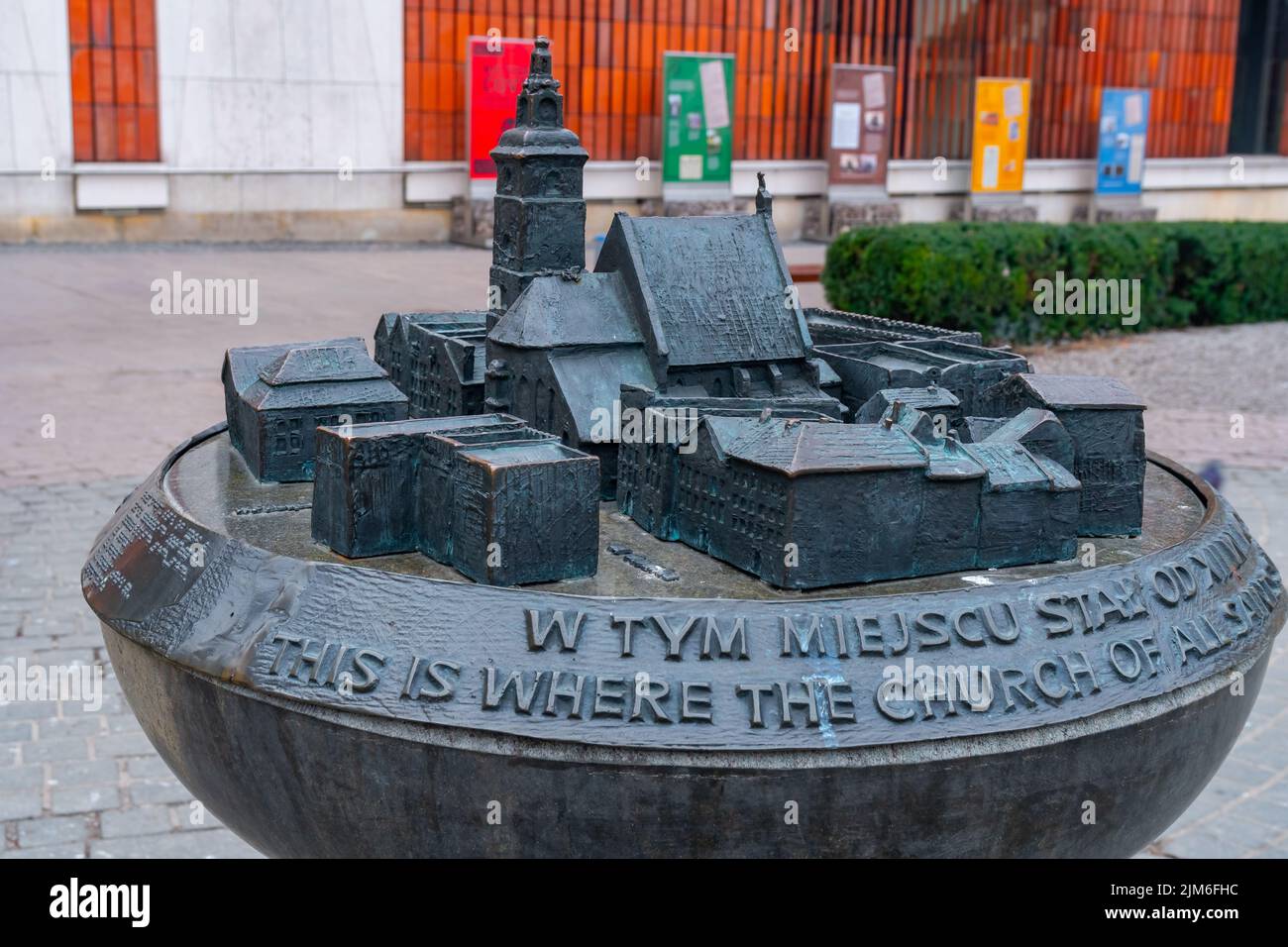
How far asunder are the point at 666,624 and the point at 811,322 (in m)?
2.60

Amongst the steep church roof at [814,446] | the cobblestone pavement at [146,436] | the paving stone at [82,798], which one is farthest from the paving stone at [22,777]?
the steep church roof at [814,446]

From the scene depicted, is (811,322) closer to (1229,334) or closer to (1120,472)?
(1120,472)

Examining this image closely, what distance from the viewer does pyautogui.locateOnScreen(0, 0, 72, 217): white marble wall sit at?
16469 mm

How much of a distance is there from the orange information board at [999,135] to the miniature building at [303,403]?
19.7 metres

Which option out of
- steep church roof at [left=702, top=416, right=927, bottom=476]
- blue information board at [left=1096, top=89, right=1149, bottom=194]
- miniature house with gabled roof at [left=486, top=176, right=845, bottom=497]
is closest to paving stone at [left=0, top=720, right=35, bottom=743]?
miniature house with gabled roof at [left=486, top=176, right=845, bottom=497]

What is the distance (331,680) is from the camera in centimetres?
332

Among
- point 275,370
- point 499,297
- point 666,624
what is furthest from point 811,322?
point 666,624

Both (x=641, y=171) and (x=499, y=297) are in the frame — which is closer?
(x=499, y=297)

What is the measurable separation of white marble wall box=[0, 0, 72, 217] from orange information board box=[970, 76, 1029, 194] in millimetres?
13012

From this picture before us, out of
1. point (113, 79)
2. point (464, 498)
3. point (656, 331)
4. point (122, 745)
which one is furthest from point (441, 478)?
point (113, 79)

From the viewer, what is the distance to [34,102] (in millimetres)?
16672

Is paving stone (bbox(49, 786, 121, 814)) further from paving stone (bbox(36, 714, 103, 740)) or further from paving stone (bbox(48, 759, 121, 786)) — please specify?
paving stone (bbox(36, 714, 103, 740))

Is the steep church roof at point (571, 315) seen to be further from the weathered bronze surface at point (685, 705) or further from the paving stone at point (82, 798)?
the paving stone at point (82, 798)
